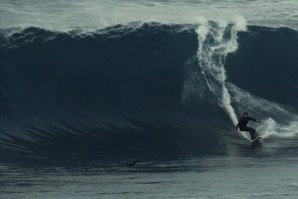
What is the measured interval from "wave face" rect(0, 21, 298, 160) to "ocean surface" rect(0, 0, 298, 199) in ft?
0.12

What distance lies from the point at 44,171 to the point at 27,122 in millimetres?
3887

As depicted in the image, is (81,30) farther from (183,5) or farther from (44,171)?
(44,171)

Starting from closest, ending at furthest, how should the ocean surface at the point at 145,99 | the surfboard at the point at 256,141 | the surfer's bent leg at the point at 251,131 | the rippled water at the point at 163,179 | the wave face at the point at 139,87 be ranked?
the rippled water at the point at 163,179 → the ocean surface at the point at 145,99 → the surfboard at the point at 256,141 → the wave face at the point at 139,87 → the surfer's bent leg at the point at 251,131

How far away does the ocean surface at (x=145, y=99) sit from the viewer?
1859 centimetres

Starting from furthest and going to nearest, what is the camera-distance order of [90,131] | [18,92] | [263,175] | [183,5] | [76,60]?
[183,5], [76,60], [18,92], [90,131], [263,175]

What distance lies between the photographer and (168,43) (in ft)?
89.1

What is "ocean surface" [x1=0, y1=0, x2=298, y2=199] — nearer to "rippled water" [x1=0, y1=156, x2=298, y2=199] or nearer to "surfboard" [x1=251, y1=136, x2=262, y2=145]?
"rippled water" [x1=0, y1=156, x2=298, y2=199]

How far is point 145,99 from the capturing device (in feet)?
81.0

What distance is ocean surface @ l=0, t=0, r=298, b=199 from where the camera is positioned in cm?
1859

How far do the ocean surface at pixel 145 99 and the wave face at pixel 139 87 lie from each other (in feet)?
0.12

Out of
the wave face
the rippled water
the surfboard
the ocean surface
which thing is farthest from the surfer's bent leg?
the rippled water

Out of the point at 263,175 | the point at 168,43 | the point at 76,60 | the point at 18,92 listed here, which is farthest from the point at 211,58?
the point at 263,175

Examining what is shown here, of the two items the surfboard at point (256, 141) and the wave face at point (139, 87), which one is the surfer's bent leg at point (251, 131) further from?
the wave face at point (139, 87)

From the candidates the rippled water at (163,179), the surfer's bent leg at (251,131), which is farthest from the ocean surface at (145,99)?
the surfer's bent leg at (251,131)
